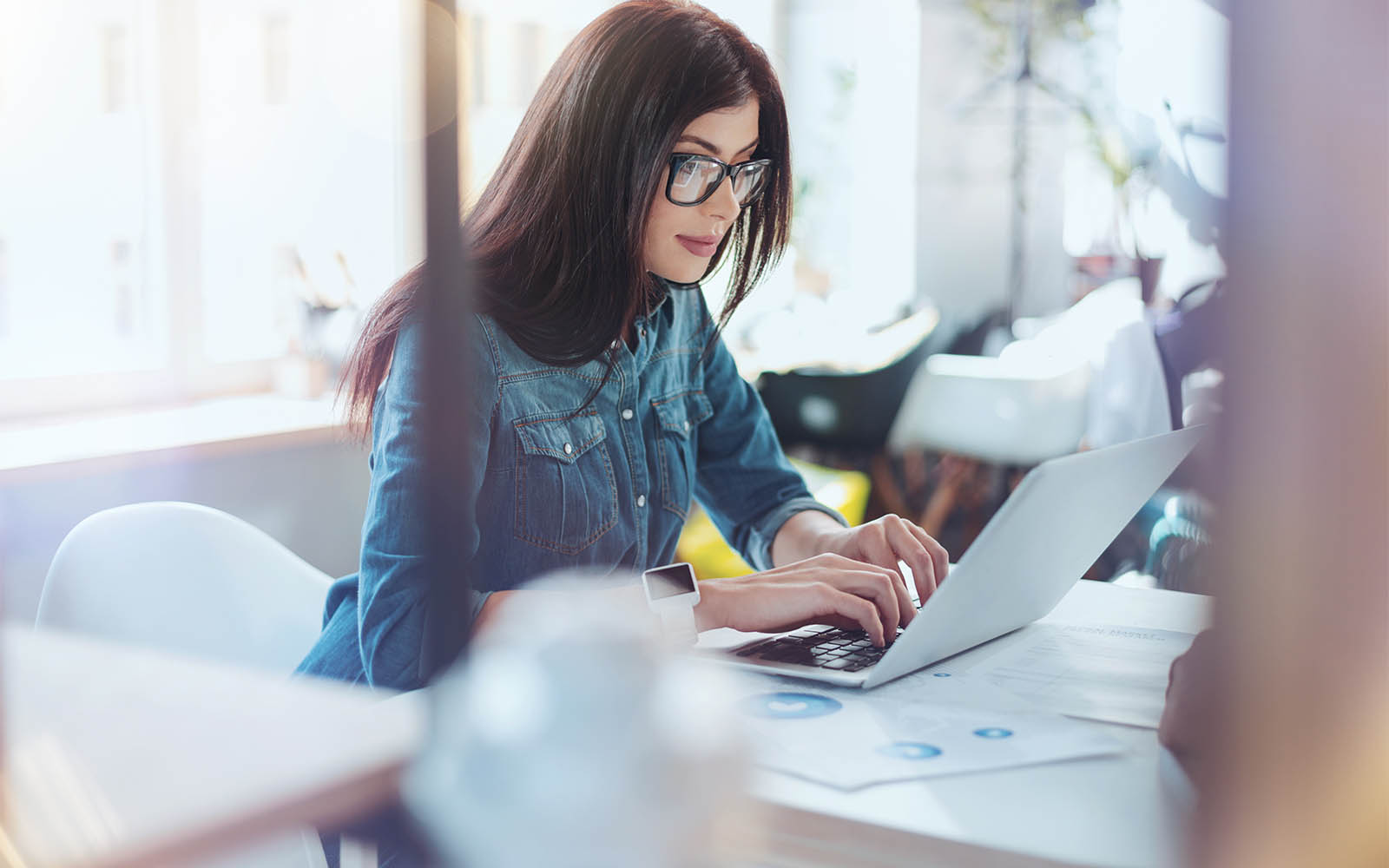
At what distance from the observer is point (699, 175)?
131 centimetres

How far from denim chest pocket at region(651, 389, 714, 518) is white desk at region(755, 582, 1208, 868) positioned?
2.40 feet

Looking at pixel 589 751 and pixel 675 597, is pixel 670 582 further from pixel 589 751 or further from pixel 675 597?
pixel 589 751

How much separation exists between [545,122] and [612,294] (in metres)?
0.20

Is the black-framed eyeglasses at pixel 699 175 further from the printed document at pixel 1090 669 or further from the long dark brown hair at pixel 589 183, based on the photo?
the printed document at pixel 1090 669

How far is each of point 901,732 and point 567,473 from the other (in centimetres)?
57

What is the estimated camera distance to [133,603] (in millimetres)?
1301

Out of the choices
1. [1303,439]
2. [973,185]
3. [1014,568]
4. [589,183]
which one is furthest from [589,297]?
[973,185]

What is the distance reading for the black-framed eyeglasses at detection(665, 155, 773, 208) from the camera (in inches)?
50.8

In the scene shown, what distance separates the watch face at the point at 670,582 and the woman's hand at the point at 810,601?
2 centimetres

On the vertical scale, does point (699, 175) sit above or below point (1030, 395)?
above

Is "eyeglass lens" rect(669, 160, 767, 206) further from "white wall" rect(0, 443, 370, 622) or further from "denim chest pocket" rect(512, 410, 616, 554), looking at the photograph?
"white wall" rect(0, 443, 370, 622)

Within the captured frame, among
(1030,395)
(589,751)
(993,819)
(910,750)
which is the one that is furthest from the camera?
(1030,395)

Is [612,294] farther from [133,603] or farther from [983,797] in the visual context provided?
[983,797]

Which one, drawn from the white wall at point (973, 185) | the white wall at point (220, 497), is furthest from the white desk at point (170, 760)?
the white wall at point (973, 185)
